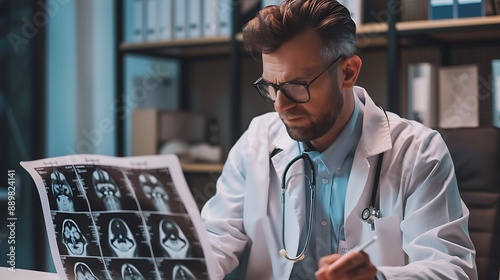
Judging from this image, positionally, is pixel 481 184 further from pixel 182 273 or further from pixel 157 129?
pixel 157 129

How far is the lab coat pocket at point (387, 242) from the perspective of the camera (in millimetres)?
1320

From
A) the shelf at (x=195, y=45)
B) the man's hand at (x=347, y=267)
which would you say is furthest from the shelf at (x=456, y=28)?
the man's hand at (x=347, y=267)

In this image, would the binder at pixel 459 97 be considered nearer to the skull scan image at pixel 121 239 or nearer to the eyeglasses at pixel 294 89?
the eyeglasses at pixel 294 89

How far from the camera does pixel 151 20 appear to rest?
2885 millimetres

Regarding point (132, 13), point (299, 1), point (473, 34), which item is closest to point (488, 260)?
point (299, 1)

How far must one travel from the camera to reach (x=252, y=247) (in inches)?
58.2

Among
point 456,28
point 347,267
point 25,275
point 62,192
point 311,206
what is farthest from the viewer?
point 456,28

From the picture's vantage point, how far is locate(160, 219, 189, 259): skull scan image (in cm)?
100

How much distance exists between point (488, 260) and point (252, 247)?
1.60ft

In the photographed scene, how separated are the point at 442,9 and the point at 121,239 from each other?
1.58 meters

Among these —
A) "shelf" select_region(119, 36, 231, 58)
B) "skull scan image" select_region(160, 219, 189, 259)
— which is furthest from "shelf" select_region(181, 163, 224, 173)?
"skull scan image" select_region(160, 219, 189, 259)

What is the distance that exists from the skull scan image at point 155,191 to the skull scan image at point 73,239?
0.19m

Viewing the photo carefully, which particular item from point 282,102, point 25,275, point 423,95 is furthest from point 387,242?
point 423,95

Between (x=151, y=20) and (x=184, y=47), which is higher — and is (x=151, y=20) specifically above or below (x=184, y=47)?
above
